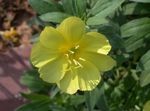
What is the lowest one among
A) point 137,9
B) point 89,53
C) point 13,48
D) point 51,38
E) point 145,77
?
point 13,48

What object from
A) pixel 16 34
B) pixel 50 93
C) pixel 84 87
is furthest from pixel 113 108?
pixel 16 34

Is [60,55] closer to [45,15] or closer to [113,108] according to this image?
[45,15]

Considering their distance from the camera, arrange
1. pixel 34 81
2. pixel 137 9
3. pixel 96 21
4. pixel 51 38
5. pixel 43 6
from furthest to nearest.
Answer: pixel 34 81
pixel 137 9
pixel 43 6
pixel 96 21
pixel 51 38

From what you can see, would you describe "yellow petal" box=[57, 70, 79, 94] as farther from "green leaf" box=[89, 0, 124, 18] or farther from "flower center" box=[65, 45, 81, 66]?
"green leaf" box=[89, 0, 124, 18]

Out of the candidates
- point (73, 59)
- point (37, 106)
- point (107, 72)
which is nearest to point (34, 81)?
point (37, 106)

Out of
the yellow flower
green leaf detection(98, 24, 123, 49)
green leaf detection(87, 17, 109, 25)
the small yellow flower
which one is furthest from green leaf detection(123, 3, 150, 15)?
the small yellow flower

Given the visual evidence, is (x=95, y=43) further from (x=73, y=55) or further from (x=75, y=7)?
(x=75, y=7)
